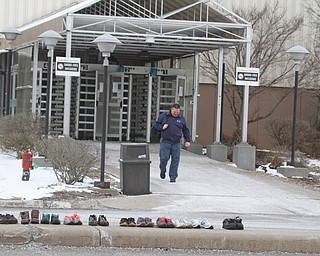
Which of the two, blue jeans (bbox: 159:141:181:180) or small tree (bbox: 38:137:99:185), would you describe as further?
blue jeans (bbox: 159:141:181:180)

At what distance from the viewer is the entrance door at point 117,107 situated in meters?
29.0

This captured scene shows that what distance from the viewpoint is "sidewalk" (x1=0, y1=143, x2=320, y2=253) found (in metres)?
10.0

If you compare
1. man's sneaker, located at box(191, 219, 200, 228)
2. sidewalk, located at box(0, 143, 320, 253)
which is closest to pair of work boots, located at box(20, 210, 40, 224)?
sidewalk, located at box(0, 143, 320, 253)

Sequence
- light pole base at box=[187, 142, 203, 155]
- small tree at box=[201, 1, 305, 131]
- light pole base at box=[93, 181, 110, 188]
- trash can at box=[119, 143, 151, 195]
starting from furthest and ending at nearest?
1. small tree at box=[201, 1, 305, 131]
2. light pole base at box=[187, 142, 203, 155]
3. light pole base at box=[93, 181, 110, 188]
4. trash can at box=[119, 143, 151, 195]

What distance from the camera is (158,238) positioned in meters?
10.1

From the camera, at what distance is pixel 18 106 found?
93.0 feet

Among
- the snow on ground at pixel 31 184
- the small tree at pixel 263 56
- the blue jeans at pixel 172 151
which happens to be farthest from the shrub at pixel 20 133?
the small tree at pixel 263 56

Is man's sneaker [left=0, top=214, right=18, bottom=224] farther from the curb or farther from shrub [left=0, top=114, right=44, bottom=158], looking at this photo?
shrub [left=0, top=114, right=44, bottom=158]

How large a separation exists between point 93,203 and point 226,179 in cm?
580

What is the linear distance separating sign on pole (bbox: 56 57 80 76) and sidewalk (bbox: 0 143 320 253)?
269 centimetres

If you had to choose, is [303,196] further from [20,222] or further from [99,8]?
[99,8]

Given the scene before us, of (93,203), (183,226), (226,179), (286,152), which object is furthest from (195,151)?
(183,226)

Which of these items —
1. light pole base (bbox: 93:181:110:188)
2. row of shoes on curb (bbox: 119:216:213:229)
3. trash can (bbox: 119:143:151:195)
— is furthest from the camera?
light pole base (bbox: 93:181:110:188)

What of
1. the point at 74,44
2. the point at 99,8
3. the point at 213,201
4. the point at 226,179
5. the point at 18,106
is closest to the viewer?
the point at 213,201
